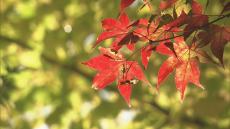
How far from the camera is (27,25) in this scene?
1.93 meters

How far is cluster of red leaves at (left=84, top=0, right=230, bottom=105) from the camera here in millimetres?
726

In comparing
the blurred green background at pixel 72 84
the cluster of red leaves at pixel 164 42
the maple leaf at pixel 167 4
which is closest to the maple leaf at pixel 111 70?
the cluster of red leaves at pixel 164 42

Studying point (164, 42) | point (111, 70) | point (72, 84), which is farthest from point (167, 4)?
point (72, 84)

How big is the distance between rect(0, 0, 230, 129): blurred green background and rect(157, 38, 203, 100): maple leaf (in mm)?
982

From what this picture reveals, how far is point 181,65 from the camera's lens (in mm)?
848

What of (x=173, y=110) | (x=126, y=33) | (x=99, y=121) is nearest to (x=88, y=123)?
(x=99, y=121)

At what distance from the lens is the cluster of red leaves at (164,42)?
2.38 feet

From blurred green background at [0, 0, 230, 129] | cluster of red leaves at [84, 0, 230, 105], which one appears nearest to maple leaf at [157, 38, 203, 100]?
cluster of red leaves at [84, 0, 230, 105]

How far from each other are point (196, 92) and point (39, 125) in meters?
0.81

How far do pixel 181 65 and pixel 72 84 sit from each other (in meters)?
1.09

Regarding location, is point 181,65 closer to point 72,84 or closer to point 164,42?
point 164,42

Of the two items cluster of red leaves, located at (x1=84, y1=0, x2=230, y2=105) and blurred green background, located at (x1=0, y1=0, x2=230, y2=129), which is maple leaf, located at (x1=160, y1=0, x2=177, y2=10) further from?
blurred green background, located at (x1=0, y1=0, x2=230, y2=129)

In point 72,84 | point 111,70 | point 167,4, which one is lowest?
point 72,84

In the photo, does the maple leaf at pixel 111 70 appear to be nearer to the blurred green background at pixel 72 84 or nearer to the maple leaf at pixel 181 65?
the maple leaf at pixel 181 65
